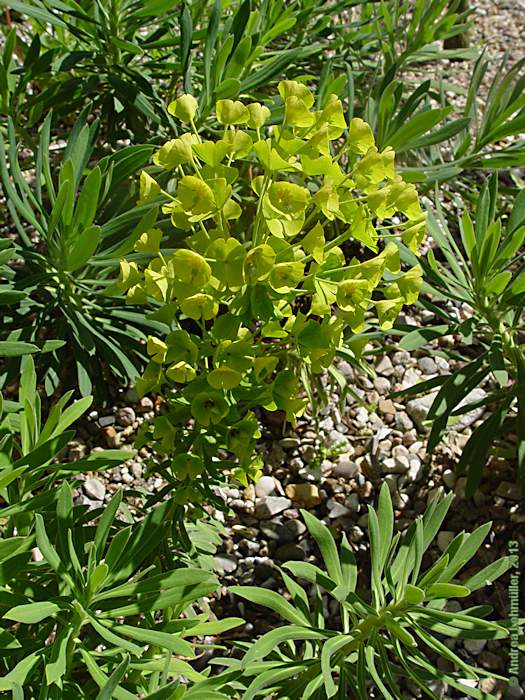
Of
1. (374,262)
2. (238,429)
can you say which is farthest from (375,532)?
(374,262)

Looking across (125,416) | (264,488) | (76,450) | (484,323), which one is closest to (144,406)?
(125,416)

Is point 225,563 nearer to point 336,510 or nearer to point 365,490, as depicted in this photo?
point 336,510

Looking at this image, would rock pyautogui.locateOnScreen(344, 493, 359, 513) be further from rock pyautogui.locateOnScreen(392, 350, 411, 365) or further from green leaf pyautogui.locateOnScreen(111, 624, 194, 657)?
green leaf pyautogui.locateOnScreen(111, 624, 194, 657)

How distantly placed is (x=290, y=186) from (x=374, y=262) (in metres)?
0.18

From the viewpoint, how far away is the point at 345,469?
2021mm

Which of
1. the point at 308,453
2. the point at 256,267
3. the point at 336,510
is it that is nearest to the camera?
the point at 256,267

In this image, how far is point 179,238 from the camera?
1.83 metres

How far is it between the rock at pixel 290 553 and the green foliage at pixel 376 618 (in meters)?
0.36

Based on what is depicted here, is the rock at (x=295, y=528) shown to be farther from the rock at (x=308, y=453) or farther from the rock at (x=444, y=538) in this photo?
the rock at (x=444, y=538)

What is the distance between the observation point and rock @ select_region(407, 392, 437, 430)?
7.00 feet

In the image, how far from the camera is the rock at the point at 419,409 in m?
2.13

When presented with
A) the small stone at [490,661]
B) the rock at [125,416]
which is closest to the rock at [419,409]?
the small stone at [490,661]

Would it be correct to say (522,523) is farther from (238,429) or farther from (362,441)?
(238,429)

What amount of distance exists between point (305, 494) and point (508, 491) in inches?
19.8
